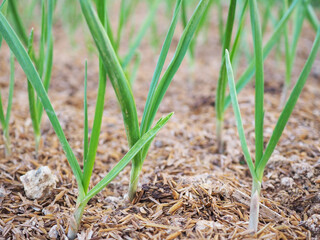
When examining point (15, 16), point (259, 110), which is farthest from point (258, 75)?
point (15, 16)

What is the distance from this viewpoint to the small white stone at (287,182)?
0.86 m

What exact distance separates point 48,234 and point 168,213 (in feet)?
0.94

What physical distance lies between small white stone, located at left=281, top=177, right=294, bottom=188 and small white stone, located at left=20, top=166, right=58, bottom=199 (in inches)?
25.8

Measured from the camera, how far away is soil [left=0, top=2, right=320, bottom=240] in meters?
0.70

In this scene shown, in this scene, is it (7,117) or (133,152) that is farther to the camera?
(7,117)

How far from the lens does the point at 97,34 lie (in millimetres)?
539

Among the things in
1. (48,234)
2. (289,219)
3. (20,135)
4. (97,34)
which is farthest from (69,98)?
(289,219)

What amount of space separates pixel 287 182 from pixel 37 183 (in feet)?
2.29

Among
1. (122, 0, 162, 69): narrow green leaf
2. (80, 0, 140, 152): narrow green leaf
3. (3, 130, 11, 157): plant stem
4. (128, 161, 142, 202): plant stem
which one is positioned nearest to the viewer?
(80, 0, 140, 152): narrow green leaf

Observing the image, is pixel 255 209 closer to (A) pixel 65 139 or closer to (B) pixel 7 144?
(A) pixel 65 139

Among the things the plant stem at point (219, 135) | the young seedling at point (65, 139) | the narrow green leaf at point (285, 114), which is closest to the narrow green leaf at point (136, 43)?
the plant stem at point (219, 135)

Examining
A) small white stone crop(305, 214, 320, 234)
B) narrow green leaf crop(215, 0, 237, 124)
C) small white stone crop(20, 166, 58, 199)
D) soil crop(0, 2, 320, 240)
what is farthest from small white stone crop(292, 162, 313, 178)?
small white stone crop(20, 166, 58, 199)

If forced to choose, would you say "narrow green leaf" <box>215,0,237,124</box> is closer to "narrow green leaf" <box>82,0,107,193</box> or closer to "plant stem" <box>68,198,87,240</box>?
"narrow green leaf" <box>82,0,107,193</box>

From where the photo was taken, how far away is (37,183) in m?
0.80
